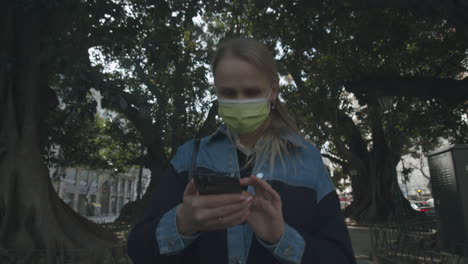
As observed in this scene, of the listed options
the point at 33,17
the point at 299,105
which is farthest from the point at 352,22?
the point at 33,17

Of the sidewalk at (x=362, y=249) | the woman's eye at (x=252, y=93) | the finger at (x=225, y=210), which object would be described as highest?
the woman's eye at (x=252, y=93)

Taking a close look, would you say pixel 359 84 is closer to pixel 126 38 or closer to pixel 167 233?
pixel 126 38

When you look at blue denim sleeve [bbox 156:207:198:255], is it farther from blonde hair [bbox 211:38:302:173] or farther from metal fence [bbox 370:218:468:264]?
metal fence [bbox 370:218:468:264]

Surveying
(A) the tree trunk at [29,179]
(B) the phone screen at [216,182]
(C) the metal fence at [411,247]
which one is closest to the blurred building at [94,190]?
(A) the tree trunk at [29,179]

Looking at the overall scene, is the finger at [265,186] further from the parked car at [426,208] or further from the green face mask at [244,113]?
the parked car at [426,208]

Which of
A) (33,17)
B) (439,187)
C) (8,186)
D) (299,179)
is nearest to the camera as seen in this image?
(299,179)

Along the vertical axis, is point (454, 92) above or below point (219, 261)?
above

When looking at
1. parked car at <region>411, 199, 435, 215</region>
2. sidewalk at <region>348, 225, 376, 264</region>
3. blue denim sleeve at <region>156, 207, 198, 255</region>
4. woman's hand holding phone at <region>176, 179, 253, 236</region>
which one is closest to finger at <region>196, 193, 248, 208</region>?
woman's hand holding phone at <region>176, 179, 253, 236</region>

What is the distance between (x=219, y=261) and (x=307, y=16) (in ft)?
26.7

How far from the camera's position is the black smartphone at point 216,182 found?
3.41 feet

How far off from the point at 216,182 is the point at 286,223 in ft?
1.23

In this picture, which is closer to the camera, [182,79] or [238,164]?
[238,164]

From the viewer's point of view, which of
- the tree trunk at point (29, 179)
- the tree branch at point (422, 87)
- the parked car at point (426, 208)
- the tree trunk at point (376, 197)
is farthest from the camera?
the tree trunk at point (376, 197)

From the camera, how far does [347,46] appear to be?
10.9m
